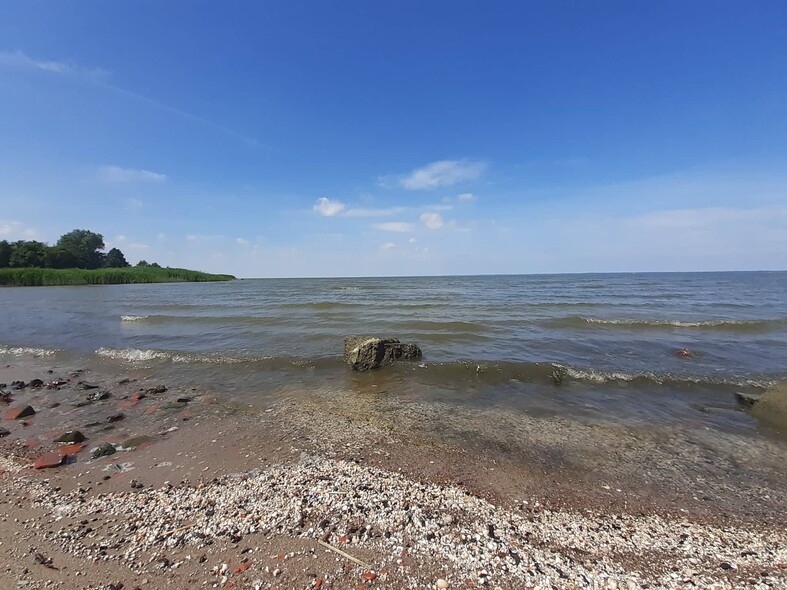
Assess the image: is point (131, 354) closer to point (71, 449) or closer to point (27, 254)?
point (71, 449)

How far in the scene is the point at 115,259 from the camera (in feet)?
388

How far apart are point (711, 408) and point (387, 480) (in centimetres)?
760

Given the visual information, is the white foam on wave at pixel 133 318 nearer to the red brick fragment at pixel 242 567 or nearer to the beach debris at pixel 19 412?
the beach debris at pixel 19 412

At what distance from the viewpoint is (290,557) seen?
3.18m

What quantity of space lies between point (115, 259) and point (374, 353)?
14299 centimetres

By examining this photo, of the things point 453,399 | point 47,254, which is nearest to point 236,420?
point 453,399

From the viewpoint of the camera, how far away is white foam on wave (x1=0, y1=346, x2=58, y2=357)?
12.6 metres

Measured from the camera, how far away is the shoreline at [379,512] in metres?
3.04

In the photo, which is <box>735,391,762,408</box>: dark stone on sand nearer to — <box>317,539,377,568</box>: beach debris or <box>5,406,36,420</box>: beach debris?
<box>317,539,377,568</box>: beach debris

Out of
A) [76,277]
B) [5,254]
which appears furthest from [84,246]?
[76,277]

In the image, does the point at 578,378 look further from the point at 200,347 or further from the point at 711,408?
the point at 200,347

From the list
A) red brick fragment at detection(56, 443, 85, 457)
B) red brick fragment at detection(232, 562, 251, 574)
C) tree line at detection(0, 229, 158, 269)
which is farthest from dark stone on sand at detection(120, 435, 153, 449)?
tree line at detection(0, 229, 158, 269)

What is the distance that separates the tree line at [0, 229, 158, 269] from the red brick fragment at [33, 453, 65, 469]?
10530cm

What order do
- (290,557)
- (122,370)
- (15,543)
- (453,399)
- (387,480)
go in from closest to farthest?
(290,557) → (15,543) → (387,480) → (453,399) → (122,370)
